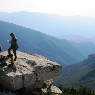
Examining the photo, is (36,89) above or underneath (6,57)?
underneath

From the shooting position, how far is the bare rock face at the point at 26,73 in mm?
20859

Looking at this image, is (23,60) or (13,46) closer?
(13,46)

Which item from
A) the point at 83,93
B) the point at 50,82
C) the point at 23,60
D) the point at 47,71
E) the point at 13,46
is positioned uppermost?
the point at 13,46

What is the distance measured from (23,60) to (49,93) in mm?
7109

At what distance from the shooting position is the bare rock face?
20.9 metres

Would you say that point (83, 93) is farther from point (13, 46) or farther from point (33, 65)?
point (13, 46)

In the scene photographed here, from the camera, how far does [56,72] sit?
2616cm

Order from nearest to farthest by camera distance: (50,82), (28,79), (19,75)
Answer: (19,75) → (28,79) → (50,82)

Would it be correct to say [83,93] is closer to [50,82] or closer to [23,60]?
[50,82]

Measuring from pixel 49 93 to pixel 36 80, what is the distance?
4.83 m

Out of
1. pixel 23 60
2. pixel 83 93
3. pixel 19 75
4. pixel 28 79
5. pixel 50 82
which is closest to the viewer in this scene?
pixel 19 75

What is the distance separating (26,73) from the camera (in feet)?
71.5

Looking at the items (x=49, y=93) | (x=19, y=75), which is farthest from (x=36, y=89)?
(x=19, y=75)

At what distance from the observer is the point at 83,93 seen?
43.7 m
